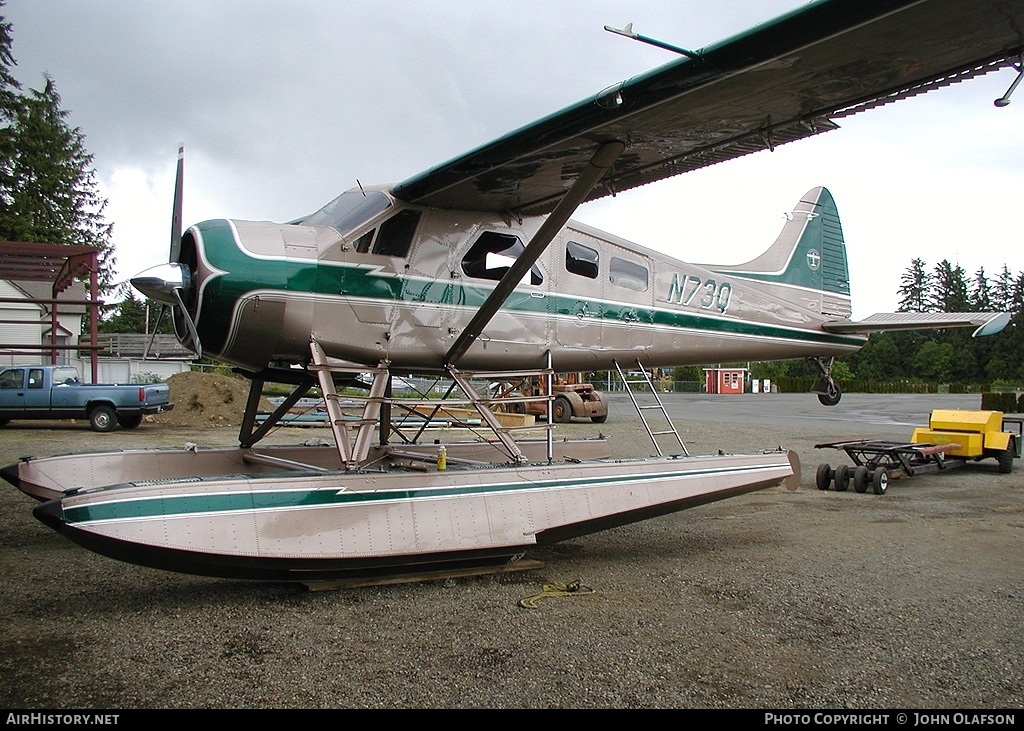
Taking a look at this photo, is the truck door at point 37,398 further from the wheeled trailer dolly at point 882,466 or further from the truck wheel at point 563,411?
the wheeled trailer dolly at point 882,466

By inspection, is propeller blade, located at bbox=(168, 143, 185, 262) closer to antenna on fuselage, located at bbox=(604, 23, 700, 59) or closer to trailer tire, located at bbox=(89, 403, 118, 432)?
antenna on fuselage, located at bbox=(604, 23, 700, 59)

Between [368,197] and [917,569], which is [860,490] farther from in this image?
[368,197]

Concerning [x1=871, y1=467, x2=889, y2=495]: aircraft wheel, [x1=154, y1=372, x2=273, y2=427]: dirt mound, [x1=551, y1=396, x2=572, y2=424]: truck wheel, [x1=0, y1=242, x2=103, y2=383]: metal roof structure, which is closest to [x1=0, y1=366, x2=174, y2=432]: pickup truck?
[x1=0, y1=242, x2=103, y2=383]: metal roof structure

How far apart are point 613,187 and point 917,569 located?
4289 millimetres

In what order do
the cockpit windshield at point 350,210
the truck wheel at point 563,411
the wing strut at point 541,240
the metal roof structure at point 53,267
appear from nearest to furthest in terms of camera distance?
the wing strut at point 541,240 < the cockpit windshield at point 350,210 < the metal roof structure at point 53,267 < the truck wheel at point 563,411

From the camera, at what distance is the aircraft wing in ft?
13.6

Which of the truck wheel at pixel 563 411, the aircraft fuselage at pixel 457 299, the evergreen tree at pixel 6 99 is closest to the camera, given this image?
the aircraft fuselage at pixel 457 299

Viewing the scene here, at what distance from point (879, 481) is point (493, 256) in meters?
6.56

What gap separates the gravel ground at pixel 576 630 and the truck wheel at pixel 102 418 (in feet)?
40.3

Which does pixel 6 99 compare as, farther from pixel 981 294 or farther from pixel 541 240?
pixel 981 294

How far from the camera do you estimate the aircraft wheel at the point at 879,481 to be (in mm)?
9633

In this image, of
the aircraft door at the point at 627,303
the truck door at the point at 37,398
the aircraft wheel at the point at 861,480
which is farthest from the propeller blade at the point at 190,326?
the truck door at the point at 37,398

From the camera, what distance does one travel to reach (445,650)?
4.02 metres

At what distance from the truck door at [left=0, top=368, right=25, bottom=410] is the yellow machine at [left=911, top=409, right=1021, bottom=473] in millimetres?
20755
